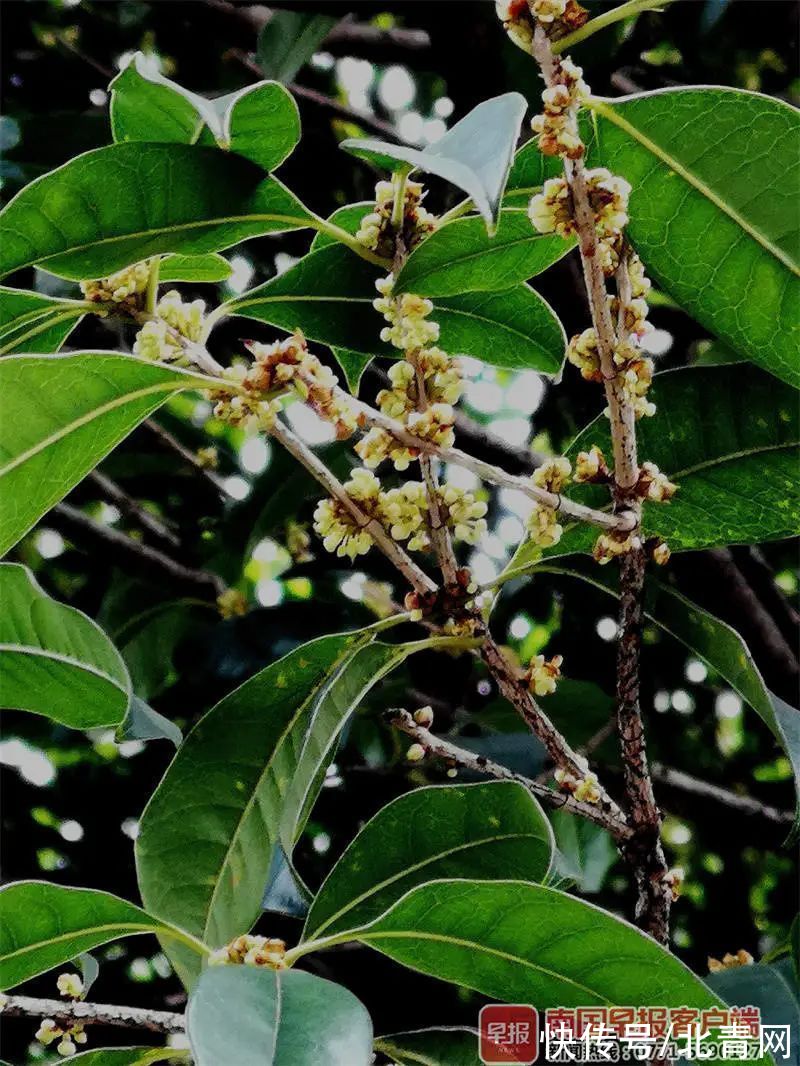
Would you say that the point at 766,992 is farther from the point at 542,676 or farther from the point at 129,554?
the point at 129,554

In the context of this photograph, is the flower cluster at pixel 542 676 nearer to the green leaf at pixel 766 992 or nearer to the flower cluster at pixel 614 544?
the flower cluster at pixel 614 544

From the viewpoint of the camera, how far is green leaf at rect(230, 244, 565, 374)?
3.10ft

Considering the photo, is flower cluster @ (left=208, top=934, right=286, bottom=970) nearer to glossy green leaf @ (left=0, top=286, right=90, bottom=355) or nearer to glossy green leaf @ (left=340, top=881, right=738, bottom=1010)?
glossy green leaf @ (left=340, top=881, right=738, bottom=1010)

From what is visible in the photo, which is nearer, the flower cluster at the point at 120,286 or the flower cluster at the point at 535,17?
the flower cluster at the point at 535,17

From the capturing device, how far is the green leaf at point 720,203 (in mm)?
761

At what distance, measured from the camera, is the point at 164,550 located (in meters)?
1.99

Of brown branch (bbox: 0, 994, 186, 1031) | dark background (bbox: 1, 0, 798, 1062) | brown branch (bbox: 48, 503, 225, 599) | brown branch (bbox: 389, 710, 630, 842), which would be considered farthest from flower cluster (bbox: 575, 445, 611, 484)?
brown branch (bbox: 48, 503, 225, 599)

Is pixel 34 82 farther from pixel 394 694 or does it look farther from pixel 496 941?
pixel 496 941

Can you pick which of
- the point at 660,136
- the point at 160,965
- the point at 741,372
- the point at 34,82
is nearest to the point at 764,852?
the point at 160,965

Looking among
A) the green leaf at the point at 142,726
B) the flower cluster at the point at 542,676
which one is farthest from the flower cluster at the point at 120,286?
the flower cluster at the point at 542,676

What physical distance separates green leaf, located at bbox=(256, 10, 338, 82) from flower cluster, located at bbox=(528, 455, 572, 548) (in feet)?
3.23

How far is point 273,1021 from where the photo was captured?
0.64 metres

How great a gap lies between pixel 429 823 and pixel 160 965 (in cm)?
107

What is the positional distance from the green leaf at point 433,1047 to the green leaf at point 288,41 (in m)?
1.18
